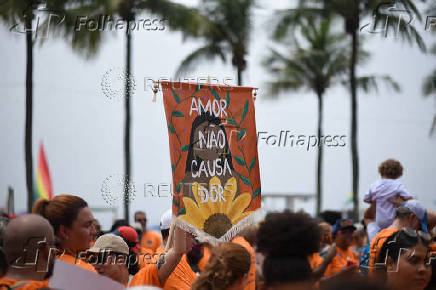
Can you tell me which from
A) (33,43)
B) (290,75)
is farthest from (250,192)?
(290,75)

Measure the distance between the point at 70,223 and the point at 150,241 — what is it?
234 inches

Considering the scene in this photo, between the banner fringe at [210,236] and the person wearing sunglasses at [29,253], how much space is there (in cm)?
143

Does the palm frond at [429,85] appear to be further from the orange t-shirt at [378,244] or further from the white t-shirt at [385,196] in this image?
the orange t-shirt at [378,244]

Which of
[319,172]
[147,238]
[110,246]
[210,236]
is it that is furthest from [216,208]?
[319,172]

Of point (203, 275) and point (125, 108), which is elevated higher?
point (125, 108)

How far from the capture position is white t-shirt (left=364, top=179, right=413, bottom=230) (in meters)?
6.41

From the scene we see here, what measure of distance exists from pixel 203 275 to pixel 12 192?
716 cm

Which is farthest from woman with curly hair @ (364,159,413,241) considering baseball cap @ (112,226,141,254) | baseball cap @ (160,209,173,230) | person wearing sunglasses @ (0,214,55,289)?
person wearing sunglasses @ (0,214,55,289)

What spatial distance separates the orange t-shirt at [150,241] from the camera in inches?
384

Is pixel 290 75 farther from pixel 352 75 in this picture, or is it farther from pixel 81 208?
pixel 81 208

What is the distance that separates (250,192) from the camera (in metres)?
5.27

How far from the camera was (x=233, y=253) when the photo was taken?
149 inches

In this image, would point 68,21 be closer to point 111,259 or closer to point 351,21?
point 351,21

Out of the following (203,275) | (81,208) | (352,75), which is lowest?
(203,275)
